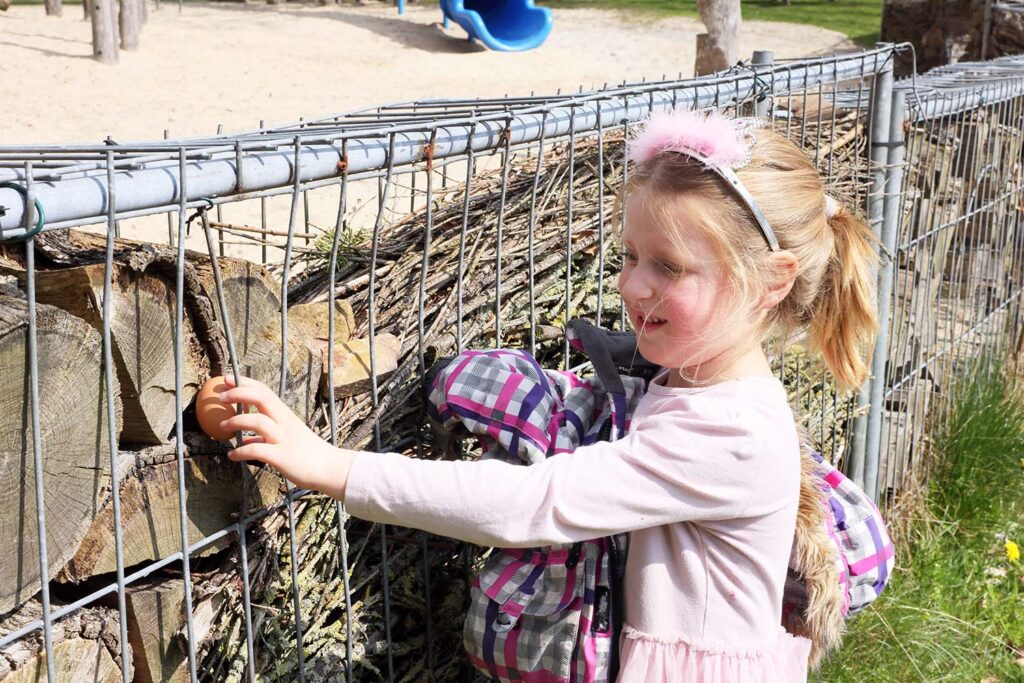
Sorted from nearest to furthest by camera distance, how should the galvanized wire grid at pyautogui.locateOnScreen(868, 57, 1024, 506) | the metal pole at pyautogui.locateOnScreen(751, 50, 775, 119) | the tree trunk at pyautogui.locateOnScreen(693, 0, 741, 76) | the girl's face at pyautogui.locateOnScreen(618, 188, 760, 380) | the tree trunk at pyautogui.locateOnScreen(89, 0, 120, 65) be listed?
the girl's face at pyautogui.locateOnScreen(618, 188, 760, 380), the metal pole at pyautogui.locateOnScreen(751, 50, 775, 119), the galvanized wire grid at pyautogui.locateOnScreen(868, 57, 1024, 506), the tree trunk at pyautogui.locateOnScreen(693, 0, 741, 76), the tree trunk at pyautogui.locateOnScreen(89, 0, 120, 65)

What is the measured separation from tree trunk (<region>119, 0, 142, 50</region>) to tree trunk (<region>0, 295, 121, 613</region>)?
683 inches

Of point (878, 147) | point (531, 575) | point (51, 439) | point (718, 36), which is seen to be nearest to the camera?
point (51, 439)

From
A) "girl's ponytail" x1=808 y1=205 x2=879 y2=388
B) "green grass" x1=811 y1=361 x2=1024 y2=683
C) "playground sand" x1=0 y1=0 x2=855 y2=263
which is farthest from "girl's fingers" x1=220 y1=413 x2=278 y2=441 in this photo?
"playground sand" x1=0 y1=0 x2=855 y2=263

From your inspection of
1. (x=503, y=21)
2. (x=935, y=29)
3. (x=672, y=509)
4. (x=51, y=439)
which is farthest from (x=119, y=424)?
(x=503, y=21)

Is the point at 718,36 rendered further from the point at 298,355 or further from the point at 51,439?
the point at 51,439

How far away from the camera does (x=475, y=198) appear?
8.41 feet

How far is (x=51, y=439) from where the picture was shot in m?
1.42

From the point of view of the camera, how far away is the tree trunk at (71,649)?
1453 millimetres

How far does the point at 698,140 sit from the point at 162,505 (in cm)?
97

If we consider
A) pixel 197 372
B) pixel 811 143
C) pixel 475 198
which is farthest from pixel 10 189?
pixel 811 143

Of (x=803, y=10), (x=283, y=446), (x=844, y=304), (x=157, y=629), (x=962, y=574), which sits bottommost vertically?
(x=962, y=574)

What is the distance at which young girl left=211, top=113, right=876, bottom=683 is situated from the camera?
5.19 ft

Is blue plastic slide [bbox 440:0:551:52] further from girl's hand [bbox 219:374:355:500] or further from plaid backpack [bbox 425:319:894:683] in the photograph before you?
girl's hand [bbox 219:374:355:500]

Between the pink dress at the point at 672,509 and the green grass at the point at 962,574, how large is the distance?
1.38 meters
